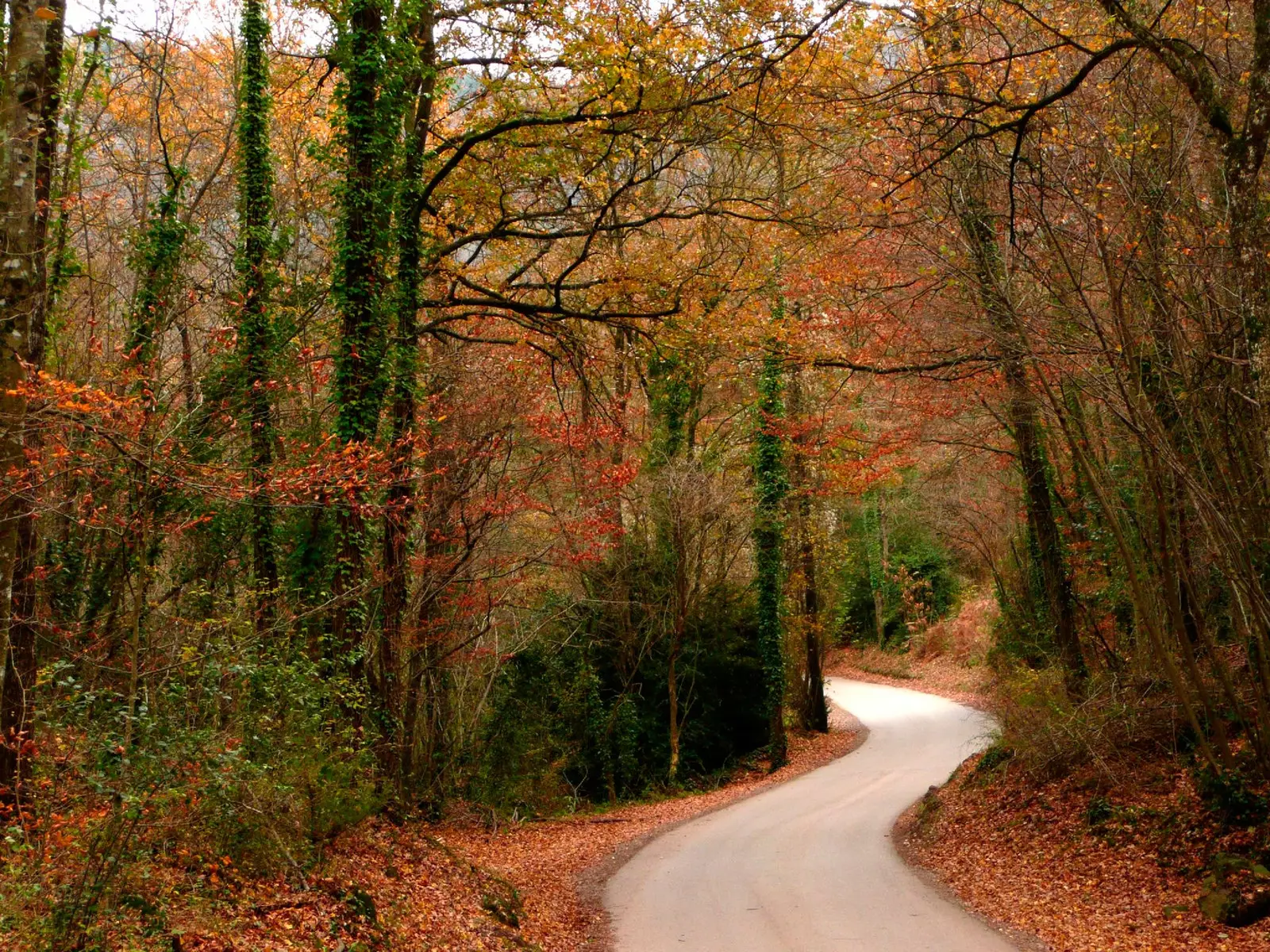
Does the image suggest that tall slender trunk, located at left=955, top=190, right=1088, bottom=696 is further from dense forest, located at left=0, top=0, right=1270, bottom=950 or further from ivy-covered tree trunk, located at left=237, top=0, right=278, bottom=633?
ivy-covered tree trunk, located at left=237, top=0, right=278, bottom=633

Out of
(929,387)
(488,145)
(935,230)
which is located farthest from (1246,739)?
(488,145)

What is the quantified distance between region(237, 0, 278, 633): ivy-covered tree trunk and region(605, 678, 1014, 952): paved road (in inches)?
232

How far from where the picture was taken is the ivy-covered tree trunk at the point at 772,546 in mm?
20516

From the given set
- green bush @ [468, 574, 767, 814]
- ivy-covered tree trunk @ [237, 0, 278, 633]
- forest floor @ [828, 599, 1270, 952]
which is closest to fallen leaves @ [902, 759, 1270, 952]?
forest floor @ [828, 599, 1270, 952]

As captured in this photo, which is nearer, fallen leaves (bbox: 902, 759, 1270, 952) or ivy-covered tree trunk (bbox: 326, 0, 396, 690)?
fallen leaves (bbox: 902, 759, 1270, 952)

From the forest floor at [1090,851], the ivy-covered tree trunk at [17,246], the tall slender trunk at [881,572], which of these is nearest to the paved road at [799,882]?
the forest floor at [1090,851]

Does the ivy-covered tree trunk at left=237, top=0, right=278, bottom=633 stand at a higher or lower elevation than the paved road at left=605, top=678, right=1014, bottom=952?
higher

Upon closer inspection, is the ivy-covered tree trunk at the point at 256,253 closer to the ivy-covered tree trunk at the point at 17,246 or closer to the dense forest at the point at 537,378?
the dense forest at the point at 537,378

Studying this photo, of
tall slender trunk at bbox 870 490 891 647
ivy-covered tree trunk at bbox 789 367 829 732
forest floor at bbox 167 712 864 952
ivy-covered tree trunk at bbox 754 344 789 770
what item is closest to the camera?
forest floor at bbox 167 712 864 952

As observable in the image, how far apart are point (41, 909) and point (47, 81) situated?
5302 millimetres

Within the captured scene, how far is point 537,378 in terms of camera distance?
14.3 meters

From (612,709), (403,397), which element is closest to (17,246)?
(403,397)

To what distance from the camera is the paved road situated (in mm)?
8141

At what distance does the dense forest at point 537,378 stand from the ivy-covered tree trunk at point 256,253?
0.07m
